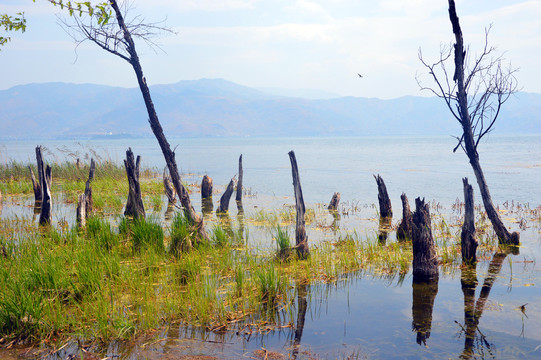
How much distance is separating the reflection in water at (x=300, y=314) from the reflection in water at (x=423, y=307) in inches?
65.3

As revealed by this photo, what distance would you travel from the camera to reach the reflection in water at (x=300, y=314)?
5843 millimetres

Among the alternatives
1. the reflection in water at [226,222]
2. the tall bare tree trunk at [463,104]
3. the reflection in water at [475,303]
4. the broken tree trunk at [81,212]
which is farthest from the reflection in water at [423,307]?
the broken tree trunk at [81,212]

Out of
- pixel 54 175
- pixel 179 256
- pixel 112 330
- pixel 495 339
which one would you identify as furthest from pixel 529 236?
pixel 54 175

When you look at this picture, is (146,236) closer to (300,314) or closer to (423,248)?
(300,314)

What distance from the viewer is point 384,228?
14562 millimetres

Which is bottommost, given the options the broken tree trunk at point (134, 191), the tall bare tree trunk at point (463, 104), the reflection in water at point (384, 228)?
the reflection in water at point (384, 228)

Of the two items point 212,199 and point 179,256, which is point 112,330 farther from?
point 212,199

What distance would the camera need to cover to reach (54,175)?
2734cm

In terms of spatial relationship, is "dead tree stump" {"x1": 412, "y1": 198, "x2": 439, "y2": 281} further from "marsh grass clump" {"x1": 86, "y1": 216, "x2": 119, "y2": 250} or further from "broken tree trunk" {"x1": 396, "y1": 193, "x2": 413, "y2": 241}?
"marsh grass clump" {"x1": 86, "y1": 216, "x2": 119, "y2": 250}

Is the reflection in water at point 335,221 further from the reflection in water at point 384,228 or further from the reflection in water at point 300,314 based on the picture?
the reflection in water at point 300,314

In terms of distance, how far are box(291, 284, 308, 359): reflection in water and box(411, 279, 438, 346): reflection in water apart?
65.3 inches

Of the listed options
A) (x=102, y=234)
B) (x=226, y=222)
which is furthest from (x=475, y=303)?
(x=226, y=222)

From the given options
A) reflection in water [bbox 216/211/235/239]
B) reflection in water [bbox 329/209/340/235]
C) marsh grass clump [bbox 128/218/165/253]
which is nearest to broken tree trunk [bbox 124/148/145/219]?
marsh grass clump [bbox 128/218/165/253]

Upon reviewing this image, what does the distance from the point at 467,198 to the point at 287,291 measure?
17.2 feet
